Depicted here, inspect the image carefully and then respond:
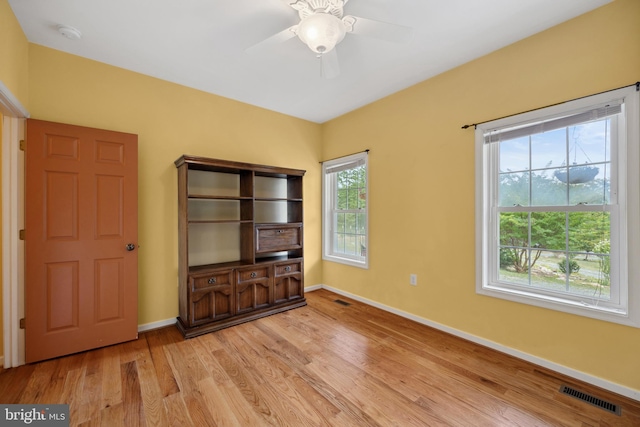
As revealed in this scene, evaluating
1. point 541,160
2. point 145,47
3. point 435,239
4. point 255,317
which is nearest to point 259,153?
point 145,47

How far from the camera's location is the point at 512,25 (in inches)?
81.4

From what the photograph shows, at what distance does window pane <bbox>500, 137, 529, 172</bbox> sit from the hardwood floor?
66.1 inches

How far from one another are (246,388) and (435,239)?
7.41ft

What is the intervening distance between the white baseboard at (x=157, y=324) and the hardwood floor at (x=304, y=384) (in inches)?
5.7

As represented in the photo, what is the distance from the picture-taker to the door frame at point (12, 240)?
82.4 inches

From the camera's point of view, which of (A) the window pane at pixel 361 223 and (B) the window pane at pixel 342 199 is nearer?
(A) the window pane at pixel 361 223

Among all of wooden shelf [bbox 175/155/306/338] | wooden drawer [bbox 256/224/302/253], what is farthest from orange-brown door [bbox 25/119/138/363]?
wooden drawer [bbox 256/224/302/253]

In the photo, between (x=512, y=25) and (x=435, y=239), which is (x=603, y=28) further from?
(x=435, y=239)

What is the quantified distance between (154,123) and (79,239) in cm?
138

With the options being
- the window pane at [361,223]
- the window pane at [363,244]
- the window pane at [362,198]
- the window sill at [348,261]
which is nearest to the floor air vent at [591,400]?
the window sill at [348,261]

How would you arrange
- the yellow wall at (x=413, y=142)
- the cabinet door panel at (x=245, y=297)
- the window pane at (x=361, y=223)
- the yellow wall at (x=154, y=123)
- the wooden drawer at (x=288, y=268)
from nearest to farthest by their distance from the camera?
1. the yellow wall at (x=413, y=142)
2. the yellow wall at (x=154, y=123)
3. the cabinet door panel at (x=245, y=297)
4. the wooden drawer at (x=288, y=268)
5. the window pane at (x=361, y=223)

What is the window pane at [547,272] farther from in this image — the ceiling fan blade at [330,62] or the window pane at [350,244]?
the ceiling fan blade at [330,62]

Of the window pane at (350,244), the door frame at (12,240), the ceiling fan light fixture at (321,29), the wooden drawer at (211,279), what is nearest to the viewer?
the ceiling fan light fixture at (321,29)

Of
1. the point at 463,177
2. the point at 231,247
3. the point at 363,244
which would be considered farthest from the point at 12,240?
the point at 463,177
